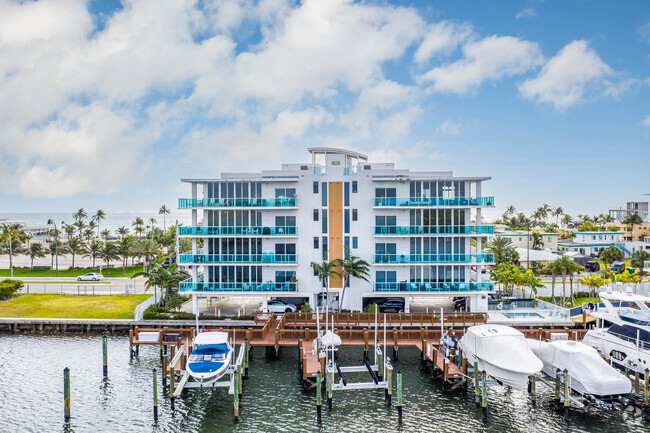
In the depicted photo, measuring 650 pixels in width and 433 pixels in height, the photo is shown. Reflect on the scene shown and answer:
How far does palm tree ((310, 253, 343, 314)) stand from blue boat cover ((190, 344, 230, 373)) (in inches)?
541

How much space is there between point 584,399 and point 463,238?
792 inches

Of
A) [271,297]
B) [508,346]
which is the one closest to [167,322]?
[271,297]

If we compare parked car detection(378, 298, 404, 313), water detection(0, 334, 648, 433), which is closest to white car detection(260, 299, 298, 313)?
parked car detection(378, 298, 404, 313)

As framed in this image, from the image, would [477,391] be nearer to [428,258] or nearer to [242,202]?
[428,258]

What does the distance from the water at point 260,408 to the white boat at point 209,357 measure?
178 centimetres

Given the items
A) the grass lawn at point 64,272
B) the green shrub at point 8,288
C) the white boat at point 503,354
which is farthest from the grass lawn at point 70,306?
the white boat at point 503,354

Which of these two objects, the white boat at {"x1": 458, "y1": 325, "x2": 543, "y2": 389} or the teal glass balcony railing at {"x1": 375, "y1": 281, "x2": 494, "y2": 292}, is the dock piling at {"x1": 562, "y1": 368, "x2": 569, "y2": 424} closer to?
the white boat at {"x1": 458, "y1": 325, "x2": 543, "y2": 389}

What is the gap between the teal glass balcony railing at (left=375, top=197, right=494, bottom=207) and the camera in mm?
44594

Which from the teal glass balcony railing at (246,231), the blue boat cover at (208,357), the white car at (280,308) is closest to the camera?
the blue boat cover at (208,357)

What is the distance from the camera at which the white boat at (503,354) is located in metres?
27.6

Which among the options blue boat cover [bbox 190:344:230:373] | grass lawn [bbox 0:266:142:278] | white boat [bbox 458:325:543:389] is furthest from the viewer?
grass lawn [bbox 0:266:142:278]

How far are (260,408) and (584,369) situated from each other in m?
19.3

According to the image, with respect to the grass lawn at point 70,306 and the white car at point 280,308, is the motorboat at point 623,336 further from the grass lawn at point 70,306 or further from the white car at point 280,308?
the grass lawn at point 70,306

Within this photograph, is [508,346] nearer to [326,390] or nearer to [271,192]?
[326,390]
